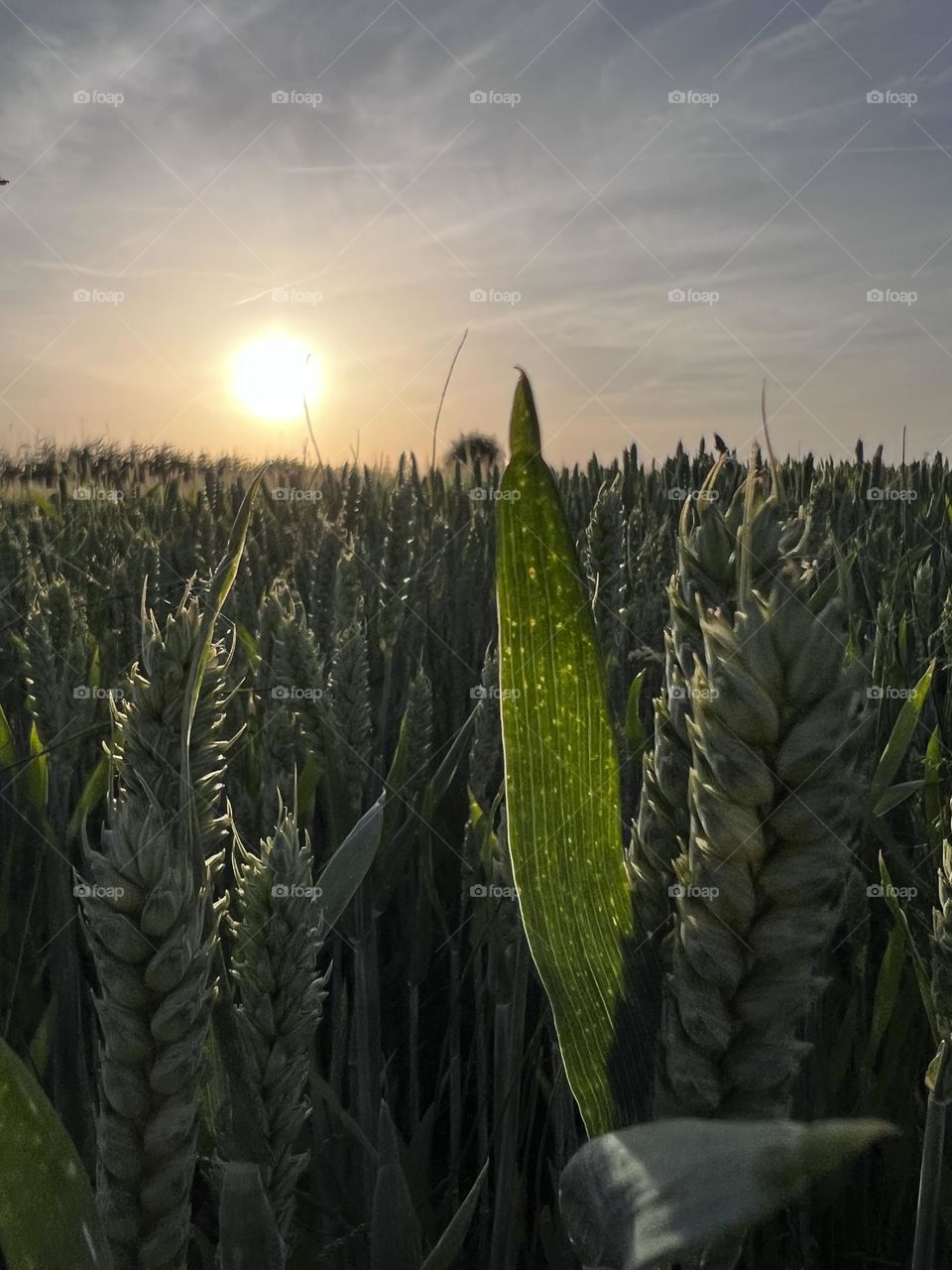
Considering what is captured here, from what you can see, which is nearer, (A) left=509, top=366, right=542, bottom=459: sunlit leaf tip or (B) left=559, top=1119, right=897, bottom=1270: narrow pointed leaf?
(B) left=559, top=1119, right=897, bottom=1270: narrow pointed leaf

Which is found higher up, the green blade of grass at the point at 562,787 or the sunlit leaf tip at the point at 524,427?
the sunlit leaf tip at the point at 524,427

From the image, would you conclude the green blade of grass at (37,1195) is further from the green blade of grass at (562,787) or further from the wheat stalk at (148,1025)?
the green blade of grass at (562,787)

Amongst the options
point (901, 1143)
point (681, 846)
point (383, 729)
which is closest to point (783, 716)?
point (681, 846)

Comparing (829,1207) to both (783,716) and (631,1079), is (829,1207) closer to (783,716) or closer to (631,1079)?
(631,1079)

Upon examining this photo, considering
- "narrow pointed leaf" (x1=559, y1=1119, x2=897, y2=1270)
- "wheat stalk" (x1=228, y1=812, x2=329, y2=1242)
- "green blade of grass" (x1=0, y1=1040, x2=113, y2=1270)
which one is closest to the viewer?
"narrow pointed leaf" (x1=559, y1=1119, x2=897, y2=1270)

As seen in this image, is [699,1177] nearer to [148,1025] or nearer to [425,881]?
[148,1025]

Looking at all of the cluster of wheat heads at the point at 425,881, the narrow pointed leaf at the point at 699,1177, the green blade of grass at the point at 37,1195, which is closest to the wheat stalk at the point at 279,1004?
the cluster of wheat heads at the point at 425,881

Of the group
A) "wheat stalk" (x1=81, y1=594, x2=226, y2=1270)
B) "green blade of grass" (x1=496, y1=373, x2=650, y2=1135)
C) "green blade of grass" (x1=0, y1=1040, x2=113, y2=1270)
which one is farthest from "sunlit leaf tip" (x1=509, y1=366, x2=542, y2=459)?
"green blade of grass" (x1=0, y1=1040, x2=113, y2=1270)

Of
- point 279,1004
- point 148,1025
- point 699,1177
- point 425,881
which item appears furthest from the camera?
point 425,881

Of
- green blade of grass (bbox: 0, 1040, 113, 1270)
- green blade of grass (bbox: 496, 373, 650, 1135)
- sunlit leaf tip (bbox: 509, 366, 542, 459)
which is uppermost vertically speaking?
sunlit leaf tip (bbox: 509, 366, 542, 459)

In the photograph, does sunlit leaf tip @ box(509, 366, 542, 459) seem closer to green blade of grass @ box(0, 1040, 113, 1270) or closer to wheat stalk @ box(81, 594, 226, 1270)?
wheat stalk @ box(81, 594, 226, 1270)

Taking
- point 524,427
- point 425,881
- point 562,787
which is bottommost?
point 425,881

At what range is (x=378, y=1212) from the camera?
655 mm

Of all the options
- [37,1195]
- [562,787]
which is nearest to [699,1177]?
[562,787]
